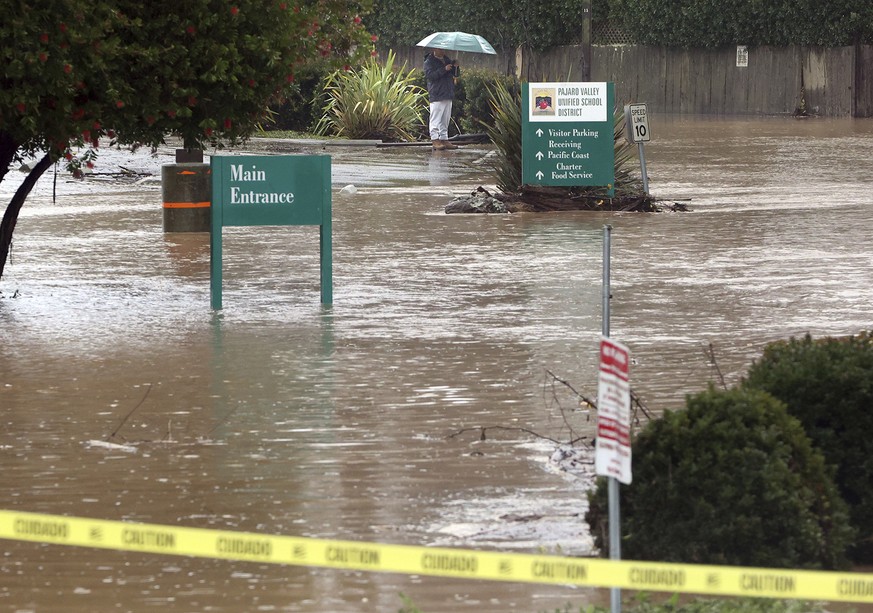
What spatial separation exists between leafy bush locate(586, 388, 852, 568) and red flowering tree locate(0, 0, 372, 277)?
18.7ft

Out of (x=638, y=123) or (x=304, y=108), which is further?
(x=304, y=108)

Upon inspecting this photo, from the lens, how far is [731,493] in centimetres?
561

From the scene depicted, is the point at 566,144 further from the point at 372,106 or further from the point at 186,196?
the point at 372,106

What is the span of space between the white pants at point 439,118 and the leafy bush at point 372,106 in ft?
6.35

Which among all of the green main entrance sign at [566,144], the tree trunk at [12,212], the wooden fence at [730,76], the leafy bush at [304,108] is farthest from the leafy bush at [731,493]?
the wooden fence at [730,76]

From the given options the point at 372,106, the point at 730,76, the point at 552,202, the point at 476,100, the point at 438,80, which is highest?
the point at 730,76

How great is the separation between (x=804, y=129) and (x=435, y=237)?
74.1ft

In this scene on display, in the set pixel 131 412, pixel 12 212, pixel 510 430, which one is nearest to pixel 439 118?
pixel 12 212

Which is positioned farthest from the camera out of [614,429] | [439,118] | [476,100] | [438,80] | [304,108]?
[304,108]

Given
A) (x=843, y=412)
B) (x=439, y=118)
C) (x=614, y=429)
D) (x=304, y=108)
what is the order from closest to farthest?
(x=614, y=429), (x=843, y=412), (x=439, y=118), (x=304, y=108)

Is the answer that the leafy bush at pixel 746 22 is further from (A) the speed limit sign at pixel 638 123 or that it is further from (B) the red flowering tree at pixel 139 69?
(B) the red flowering tree at pixel 139 69

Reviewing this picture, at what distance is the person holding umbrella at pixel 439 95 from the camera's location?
3075 cm

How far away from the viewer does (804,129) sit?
37656 millimetres

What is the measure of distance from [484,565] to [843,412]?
217cm
